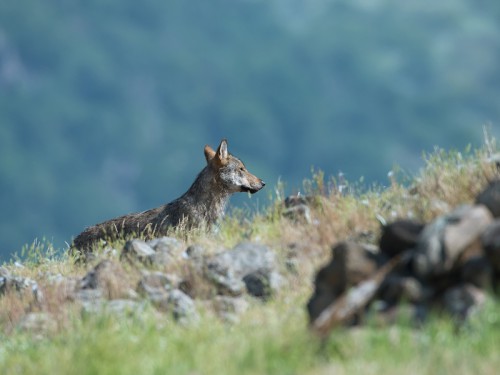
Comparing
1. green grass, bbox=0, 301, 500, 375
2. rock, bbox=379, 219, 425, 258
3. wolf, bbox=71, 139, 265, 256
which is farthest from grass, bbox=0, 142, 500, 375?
wolf, bbox=71, 139, 265, 256

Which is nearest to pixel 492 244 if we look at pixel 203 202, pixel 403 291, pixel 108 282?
pixel 403 291

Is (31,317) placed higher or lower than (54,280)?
lower

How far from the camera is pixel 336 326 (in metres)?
6.98

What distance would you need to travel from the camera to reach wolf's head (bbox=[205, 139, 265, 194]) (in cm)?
1678

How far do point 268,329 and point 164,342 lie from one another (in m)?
0.92

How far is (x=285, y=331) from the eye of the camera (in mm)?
7188

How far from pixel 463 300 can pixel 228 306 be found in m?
3.12

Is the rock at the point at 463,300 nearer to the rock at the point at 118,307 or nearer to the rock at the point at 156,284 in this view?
the rock at the point at 118,307

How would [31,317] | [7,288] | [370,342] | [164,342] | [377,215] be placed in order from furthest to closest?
Result: [7,288] < [377,215] < [31,317] < [164,342] < [370,342]

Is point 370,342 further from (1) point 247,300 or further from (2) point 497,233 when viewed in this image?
(1) point 247,300

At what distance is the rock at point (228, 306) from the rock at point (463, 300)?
261 cm

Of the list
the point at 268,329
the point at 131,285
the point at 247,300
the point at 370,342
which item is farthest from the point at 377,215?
the point at 370,342

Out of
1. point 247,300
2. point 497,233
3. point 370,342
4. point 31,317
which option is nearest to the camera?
point 370,342

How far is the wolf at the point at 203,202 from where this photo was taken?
54.4ft
